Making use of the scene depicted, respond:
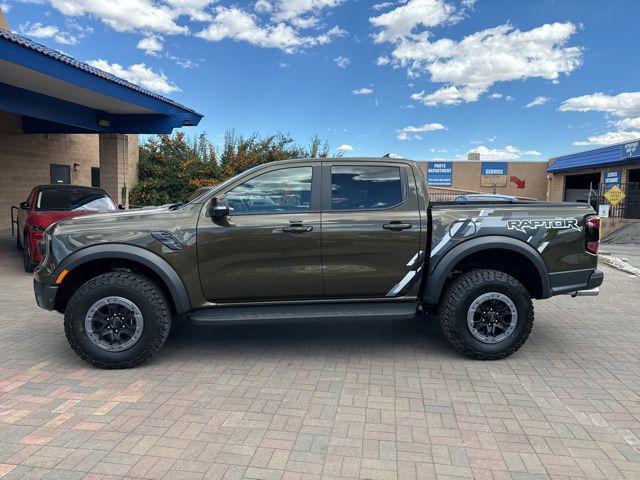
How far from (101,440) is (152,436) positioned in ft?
1.05

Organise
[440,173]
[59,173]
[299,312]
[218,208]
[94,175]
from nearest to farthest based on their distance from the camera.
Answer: [218,208] < [299,312] < [59,173] < [94,175] < [440,173]

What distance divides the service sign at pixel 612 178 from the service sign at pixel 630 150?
1.67m

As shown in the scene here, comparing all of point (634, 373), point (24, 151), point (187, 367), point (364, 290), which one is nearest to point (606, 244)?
point (634, 373)

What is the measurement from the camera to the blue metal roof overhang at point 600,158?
24.0 metres

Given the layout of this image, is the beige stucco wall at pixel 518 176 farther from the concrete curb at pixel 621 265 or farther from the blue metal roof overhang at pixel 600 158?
the concrete curb at pixel 621 265

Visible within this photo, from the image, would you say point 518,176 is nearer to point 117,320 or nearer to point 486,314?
point 486,314

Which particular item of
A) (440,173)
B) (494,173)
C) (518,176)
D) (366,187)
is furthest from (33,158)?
(518,176)

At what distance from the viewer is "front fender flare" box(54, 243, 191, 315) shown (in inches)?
165

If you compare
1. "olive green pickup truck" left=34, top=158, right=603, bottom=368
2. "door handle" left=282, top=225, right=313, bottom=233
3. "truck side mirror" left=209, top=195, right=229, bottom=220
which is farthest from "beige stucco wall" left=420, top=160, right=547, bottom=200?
"truck side mirror" left=209, top=195, right=229, bottom=220

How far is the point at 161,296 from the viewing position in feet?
14.1

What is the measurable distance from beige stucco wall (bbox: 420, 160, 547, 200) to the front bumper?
34019 millimetres

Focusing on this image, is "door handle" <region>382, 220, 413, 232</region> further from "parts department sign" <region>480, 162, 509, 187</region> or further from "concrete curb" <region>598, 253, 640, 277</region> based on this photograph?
"parts department sign" <region>480, 162, 509, 187</region>

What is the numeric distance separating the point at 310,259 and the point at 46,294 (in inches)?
93.8

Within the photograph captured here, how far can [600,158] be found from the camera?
27.1 metres
